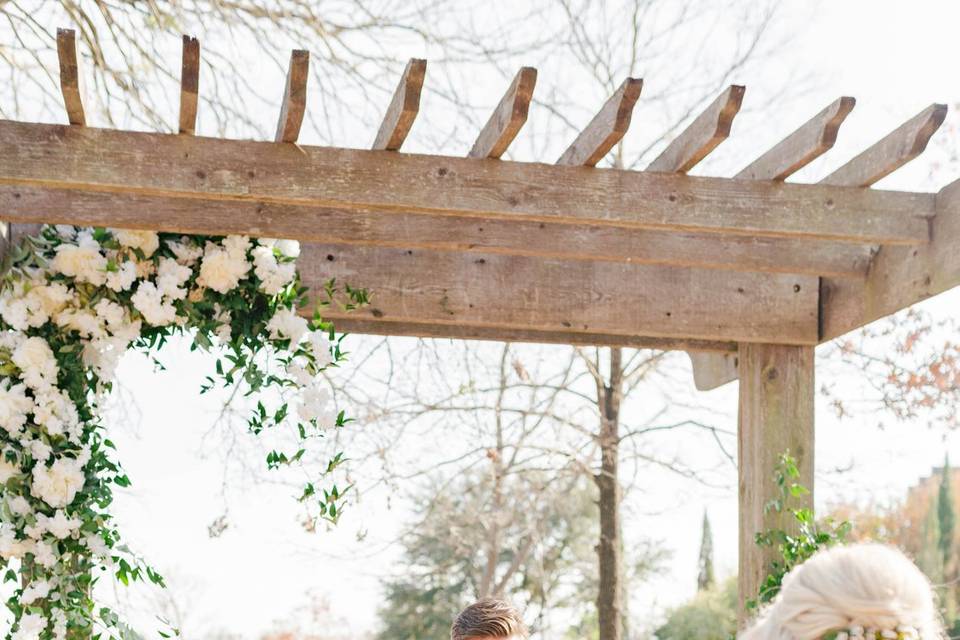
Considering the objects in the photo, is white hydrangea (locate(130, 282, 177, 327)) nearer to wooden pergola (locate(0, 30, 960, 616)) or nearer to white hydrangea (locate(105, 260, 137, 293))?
white hydrangea (locate(105, 260, 137, 293))

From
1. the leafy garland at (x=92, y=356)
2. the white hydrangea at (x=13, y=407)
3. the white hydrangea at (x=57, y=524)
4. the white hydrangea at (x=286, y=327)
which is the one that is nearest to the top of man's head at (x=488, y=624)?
the leafy garland at (x=92, y=356)

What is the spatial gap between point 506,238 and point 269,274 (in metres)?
0.83

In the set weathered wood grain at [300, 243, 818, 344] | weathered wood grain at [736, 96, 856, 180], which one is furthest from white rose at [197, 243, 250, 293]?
weathered wood grain at [736, 96, 856, 180]

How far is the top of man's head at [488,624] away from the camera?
3.46 m

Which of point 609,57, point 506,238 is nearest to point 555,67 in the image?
point 609,57

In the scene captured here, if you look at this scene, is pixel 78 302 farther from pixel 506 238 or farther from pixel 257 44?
pixel 257 44

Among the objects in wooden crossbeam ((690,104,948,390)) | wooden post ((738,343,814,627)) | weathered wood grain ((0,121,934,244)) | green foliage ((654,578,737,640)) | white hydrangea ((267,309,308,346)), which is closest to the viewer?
weathered wood grain ((0,121,934,244))

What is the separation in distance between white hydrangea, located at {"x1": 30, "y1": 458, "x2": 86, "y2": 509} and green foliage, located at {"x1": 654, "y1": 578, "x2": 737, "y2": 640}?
11.6 m

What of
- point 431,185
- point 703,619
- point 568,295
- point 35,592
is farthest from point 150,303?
point 703,619

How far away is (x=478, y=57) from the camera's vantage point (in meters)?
7.45

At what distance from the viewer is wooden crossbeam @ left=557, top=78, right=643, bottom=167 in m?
3.17

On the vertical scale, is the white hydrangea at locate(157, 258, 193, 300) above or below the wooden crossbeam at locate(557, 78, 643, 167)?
below

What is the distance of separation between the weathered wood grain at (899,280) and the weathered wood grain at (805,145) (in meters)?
0.63

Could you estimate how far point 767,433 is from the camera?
16.1ft
